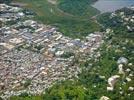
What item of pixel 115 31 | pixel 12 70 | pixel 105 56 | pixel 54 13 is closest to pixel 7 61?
pixel 12 70

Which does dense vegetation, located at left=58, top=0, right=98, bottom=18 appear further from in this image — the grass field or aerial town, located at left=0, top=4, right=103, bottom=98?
aerial town, located at left=0, top=4, right=103, bottom=98

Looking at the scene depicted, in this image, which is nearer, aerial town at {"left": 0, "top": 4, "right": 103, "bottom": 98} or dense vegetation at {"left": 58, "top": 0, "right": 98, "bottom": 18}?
aerial town at {"left": 0, "top": 4, "right": 103, "bottom": 98}

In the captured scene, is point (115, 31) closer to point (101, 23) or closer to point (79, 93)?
point (101, 23)

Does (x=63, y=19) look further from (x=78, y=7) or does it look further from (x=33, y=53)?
(x=33, y=53)

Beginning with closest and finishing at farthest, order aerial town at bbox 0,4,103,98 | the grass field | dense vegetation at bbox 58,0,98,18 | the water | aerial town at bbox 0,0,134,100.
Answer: aerial town at bbox 0,0,134,100
aerial town at bbox 0,4,103,98
the grass field
dense vegetation at bbox 58,0,98,18
the water

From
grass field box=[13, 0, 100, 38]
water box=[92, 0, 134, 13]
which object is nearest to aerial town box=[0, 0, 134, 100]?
grass field box=[13, 0, 100, 38]

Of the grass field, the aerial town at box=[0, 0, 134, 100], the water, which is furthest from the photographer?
the water

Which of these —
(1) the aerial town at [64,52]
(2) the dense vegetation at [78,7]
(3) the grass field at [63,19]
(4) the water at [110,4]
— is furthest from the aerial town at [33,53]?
(4) the water at [110,4]
